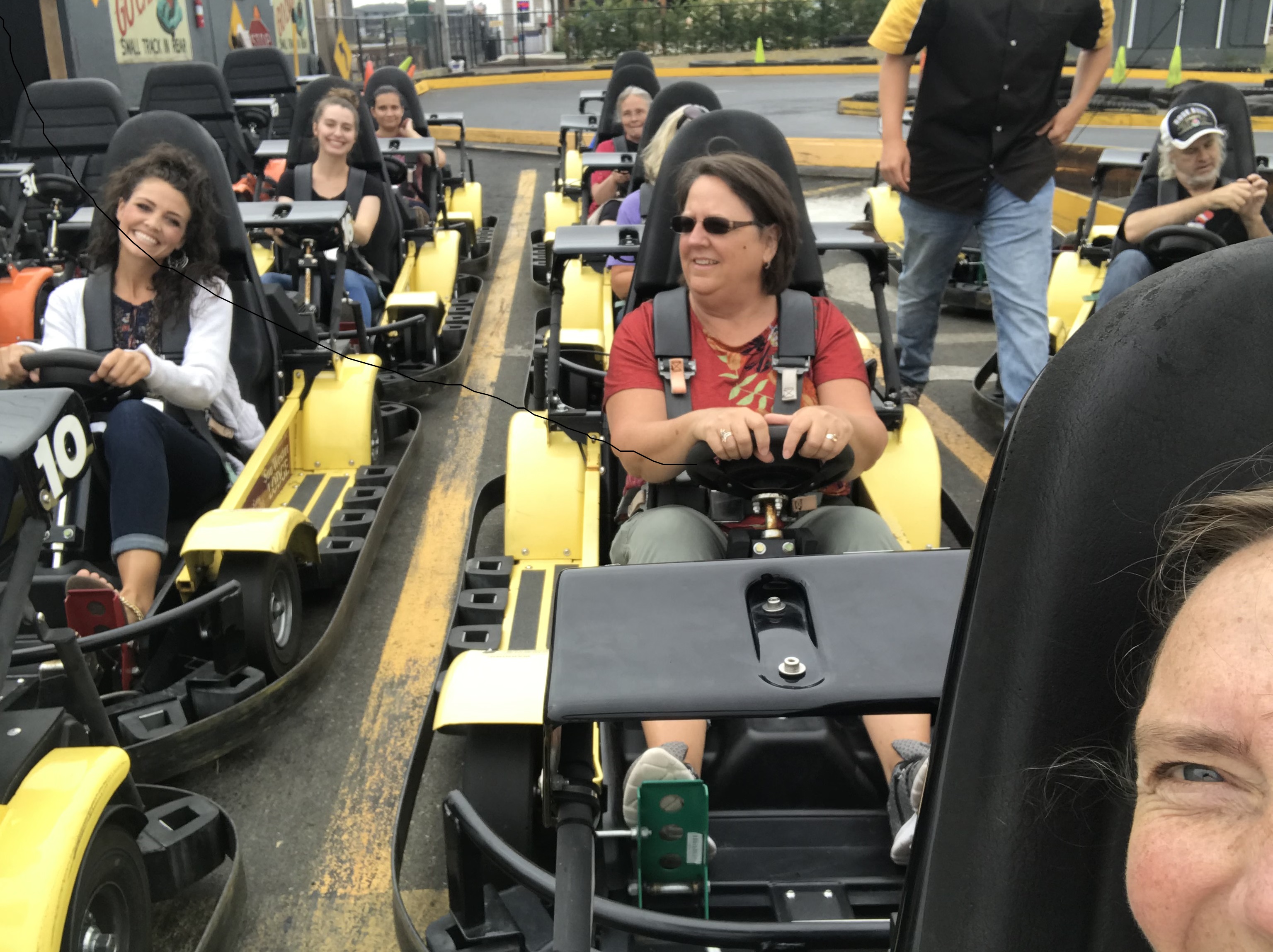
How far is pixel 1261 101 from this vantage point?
1324 cm

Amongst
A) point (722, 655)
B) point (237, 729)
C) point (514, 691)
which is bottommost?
point (237, 729)

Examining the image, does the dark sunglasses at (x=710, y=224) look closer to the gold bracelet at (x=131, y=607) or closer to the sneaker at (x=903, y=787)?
the sneaker at (x=903, y=787)

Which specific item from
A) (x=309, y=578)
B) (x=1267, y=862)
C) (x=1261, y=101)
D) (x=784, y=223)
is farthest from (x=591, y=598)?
(x=1261, y=101)

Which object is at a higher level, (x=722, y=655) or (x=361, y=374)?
(x=722, y=655)

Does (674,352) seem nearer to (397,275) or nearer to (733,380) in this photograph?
(733,380)

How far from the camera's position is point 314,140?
248 inches

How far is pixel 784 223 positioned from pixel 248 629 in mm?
1734

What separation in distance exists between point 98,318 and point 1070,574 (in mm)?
3292

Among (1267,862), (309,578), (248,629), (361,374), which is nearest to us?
(1267,862)

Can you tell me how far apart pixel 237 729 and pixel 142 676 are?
297 millimetres

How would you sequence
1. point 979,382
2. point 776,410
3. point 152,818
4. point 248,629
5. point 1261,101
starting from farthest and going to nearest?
point 1261,101 → point 979,382 → point 248,629 → point 776,410 → point 152,818

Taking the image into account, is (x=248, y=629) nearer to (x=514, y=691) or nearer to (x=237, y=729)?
(x=237, y=729)

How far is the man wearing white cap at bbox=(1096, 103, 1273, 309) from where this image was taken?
4508 millimetres

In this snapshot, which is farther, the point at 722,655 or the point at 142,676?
the point at 142,676
